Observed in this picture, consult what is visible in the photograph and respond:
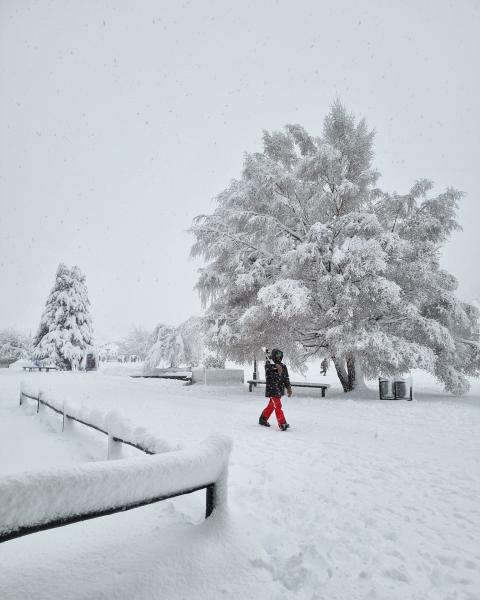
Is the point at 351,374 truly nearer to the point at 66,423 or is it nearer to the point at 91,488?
the point at 66,423

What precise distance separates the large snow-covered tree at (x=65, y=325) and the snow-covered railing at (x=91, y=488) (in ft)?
109

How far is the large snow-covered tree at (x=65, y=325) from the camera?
3231cm

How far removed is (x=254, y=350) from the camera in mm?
14148

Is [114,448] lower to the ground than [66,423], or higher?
higher

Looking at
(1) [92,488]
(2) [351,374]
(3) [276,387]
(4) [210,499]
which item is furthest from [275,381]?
(2) [351,374]

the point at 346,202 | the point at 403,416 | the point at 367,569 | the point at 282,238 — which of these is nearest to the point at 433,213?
the point at 346,202

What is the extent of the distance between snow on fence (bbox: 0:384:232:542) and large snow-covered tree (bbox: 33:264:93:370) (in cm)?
3323

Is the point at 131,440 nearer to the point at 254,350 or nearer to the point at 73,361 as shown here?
the point at 254,350

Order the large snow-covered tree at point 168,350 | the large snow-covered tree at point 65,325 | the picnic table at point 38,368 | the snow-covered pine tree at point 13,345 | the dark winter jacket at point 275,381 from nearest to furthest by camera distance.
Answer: the dark winter jacket at point 275,381 < the large snow-covered tree at point 168,350 < the picnic table at point 38,368 < the large snow-covered tree at point 65,325 < the snow-covered pine tree at point 13,345

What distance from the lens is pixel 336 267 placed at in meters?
12.7

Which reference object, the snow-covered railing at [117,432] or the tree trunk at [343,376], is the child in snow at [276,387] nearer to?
the snow-covered railing at [117,432]

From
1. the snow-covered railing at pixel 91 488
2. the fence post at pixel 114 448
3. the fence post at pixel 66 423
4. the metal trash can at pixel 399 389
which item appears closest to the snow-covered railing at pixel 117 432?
the fence post at pixel 114 448

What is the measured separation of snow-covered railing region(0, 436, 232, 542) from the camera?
1.48 m

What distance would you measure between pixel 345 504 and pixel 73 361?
1346 inches
